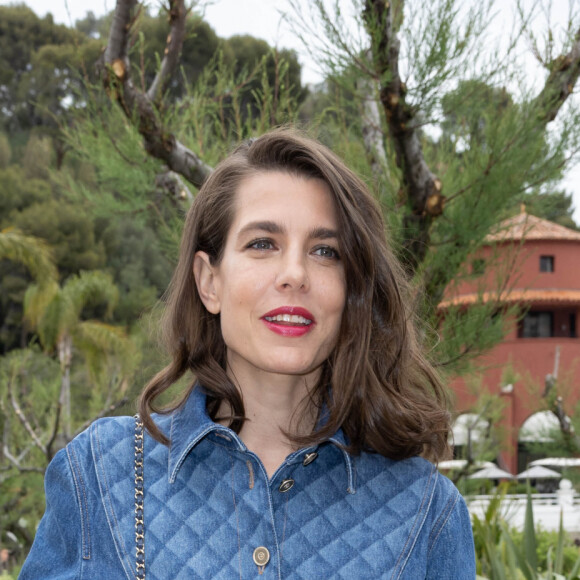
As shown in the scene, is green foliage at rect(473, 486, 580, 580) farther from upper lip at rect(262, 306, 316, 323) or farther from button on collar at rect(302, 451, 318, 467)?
upper lip at rect(262, 306, 316, 323)

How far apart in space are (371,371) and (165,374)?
1.37 feet

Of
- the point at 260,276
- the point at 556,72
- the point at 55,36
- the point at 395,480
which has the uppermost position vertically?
the point at 55,36

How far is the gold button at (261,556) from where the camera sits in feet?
4.66

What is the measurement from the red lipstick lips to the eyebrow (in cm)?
15

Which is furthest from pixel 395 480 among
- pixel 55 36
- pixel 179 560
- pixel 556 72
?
pixel 55 36

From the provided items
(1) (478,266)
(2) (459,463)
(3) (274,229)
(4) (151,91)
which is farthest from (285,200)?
(2) (459,463)

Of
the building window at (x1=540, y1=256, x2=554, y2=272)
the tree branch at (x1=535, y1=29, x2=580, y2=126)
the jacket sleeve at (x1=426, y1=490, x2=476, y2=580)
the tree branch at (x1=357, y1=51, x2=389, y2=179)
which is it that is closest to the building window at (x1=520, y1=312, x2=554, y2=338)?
the building window at (x1=540, y1=256, x2=554, y2=272)

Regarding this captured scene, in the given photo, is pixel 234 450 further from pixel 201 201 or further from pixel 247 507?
pixel 201 201

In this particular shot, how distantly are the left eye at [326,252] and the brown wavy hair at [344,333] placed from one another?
17 millimetres

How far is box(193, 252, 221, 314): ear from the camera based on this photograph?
166 centimetres

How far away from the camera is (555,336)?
58.9 ft

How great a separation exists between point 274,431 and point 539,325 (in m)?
17.4

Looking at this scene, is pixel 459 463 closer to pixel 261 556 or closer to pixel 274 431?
pixel 274 431

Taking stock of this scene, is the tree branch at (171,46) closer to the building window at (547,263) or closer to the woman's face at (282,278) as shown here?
the woman's face at (282,278)
